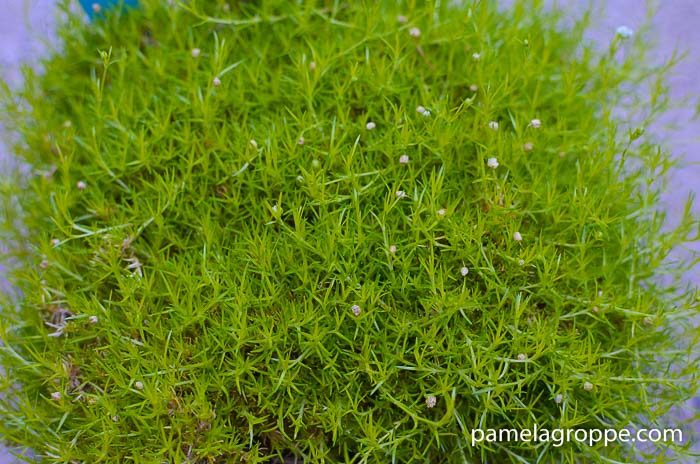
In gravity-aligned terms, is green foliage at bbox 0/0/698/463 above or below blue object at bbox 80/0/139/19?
below

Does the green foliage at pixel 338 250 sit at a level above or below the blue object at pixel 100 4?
below

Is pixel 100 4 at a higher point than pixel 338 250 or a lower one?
higher

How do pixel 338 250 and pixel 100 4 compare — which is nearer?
pixel 338 250

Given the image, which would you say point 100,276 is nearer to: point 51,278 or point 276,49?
point 51,278

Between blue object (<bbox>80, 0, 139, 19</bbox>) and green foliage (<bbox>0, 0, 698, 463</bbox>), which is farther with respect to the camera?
blue object (<bbox>80, 0, 139, 19</bbox>)

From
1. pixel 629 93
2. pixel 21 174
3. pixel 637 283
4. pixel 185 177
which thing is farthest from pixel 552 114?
pixel 21 174

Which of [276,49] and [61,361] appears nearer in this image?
[61,361]

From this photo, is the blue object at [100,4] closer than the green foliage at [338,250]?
No

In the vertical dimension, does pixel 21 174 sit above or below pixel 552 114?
above
